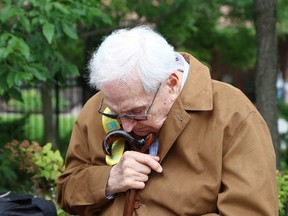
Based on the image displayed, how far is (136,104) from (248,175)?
0.54 metres

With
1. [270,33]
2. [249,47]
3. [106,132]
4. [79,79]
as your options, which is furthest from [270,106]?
[79,79]

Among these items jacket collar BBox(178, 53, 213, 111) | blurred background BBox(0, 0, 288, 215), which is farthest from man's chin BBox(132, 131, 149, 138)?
blurred background BBox(0, 0, 288, 215)

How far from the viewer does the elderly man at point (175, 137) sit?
2.45 metres

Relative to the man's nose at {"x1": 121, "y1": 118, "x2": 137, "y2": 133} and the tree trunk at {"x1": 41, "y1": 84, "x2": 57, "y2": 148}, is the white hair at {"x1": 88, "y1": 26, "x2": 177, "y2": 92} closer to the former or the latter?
the man's nose at {"x1": 121, "y1": 118, "x2": 137, "y2": 133}

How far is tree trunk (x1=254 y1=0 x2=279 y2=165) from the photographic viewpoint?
181 inches

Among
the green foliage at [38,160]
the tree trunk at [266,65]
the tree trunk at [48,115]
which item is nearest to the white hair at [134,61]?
the green foliage at [38,160]

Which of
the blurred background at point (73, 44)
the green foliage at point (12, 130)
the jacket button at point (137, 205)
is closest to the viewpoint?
the jacket button at point (137, 205)

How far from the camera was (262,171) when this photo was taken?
2484 mm

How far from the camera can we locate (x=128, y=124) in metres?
2.59

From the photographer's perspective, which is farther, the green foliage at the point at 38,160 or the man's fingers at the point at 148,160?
the green foliage at the point at 38,160

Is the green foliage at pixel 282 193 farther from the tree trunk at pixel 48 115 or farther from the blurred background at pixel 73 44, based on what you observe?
the tree trunk at pixel 48 115

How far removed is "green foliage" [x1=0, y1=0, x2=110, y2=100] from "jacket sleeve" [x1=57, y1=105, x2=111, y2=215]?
3.06 feet

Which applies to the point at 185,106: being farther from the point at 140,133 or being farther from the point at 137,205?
the point at 137,205

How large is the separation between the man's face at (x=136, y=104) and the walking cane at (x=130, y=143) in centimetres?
3
